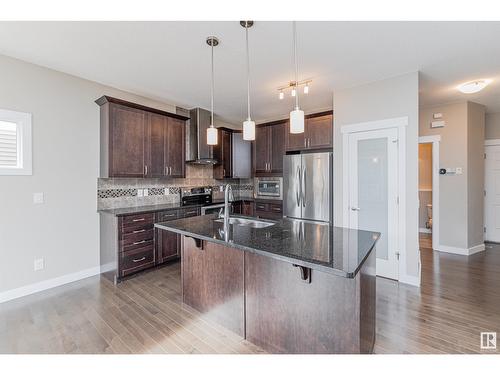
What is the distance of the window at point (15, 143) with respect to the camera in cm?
270

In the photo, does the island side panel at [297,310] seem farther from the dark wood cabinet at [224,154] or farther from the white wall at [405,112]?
the dark wood cabinet at [224,154]

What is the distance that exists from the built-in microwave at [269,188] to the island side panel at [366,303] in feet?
10.2

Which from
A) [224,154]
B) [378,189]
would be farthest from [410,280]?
[224,154]

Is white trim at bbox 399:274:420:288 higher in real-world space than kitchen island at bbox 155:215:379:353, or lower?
lower

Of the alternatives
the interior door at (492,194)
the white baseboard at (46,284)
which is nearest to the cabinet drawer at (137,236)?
the white baseboard at (46,284)

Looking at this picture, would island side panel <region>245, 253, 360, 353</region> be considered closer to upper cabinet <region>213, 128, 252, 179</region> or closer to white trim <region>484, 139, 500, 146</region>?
upper cabinet <region>213, 128, 252, 179</region>

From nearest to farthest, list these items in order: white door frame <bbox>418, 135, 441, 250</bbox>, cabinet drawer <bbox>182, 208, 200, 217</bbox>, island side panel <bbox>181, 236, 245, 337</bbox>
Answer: island side panel <bbox>181, 236, 245, 337</bbox>, cabinet drawer <bbox>182, 208, 200, 217</bbox>, white door frame <bbox>418, 135, 441, 250</bbox>

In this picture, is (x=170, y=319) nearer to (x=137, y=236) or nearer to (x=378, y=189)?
(x=137, y=236)

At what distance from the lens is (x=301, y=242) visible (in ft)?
5.74

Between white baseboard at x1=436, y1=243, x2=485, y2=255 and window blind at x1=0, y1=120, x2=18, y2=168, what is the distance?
22.2 ft

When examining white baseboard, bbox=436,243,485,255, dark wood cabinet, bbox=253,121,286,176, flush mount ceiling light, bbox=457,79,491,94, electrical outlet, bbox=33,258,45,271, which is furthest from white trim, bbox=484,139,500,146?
electrical outlet, bbox=33,258,45,271

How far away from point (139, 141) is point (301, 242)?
3.00 m

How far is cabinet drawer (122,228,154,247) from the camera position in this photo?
3.23 m
